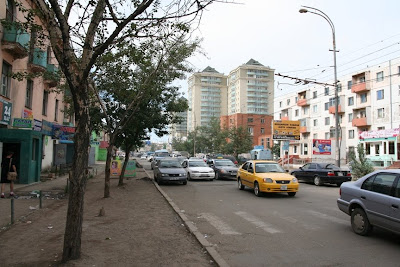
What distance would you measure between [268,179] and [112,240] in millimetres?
7837

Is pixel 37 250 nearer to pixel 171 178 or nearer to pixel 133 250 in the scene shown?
pixel 133 250

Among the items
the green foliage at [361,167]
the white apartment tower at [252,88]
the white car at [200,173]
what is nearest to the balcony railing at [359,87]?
the green foliage at [361,167]

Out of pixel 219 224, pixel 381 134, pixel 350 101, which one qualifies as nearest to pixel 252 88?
pixel 350 101

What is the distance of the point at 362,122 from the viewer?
41.8m

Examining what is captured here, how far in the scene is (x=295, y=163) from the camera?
1816 inches

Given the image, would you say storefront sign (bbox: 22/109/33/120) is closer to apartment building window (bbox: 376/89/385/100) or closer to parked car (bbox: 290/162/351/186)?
parked car (bbox: 290/162/351/186)

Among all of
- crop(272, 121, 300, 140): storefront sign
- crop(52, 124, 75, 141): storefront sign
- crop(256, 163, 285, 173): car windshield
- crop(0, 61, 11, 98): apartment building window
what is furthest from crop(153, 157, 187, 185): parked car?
crop(272, 121, 300, 140): storefront sign

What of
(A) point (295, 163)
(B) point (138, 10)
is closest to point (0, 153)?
(B) point (138, 10)

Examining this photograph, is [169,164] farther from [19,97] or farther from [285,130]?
[285,130]

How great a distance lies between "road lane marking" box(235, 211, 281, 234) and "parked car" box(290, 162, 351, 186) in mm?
10208

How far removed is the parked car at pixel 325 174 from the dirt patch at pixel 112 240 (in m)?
11.4

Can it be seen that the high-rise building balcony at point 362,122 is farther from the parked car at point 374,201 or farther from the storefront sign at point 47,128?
the parked car at point 374,201

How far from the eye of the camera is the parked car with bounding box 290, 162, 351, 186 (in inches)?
710

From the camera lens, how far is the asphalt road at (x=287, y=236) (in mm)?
5434
